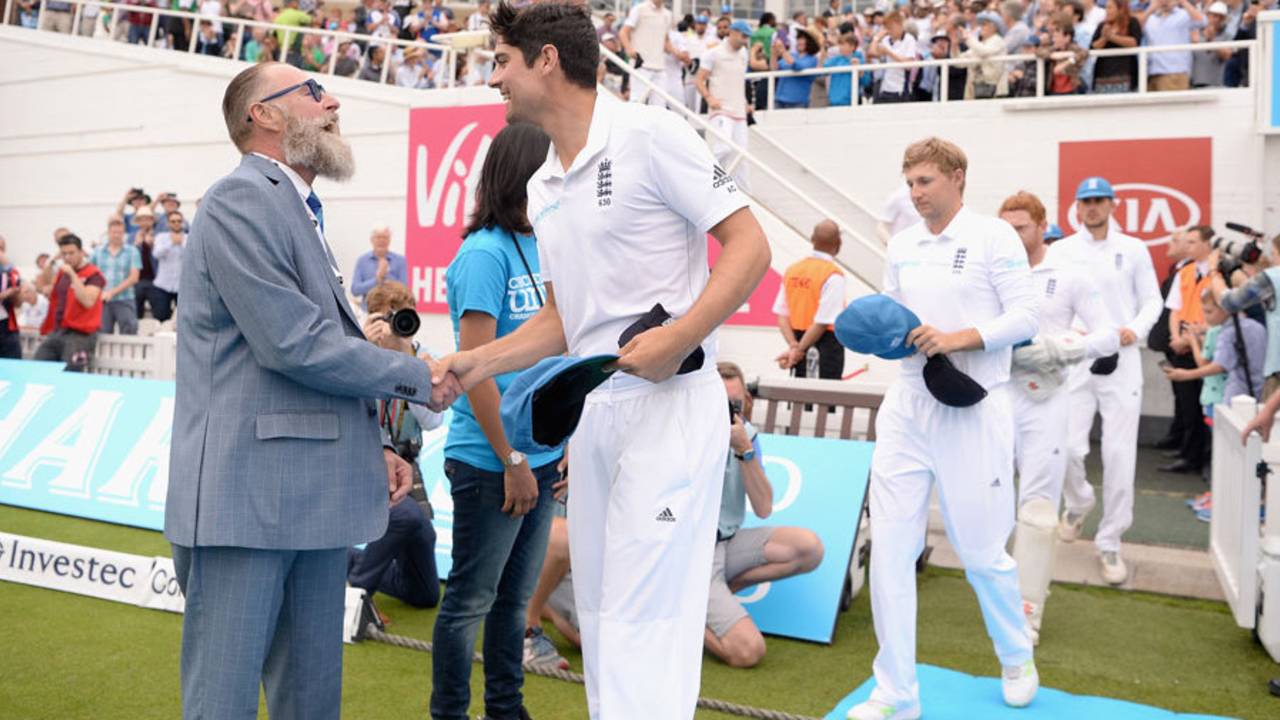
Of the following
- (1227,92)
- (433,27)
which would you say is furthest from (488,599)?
(433,27)

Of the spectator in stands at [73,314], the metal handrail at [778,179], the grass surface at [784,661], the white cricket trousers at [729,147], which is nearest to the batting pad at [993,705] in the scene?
the grass surface at [784,661]

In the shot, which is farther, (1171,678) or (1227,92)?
(1227,92)

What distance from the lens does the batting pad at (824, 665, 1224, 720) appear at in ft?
15.8

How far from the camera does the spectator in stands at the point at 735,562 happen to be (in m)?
5.45

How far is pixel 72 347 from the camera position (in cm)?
1205

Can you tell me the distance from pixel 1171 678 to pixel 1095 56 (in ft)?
34.1

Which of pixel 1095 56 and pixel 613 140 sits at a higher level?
pixel 1095 56

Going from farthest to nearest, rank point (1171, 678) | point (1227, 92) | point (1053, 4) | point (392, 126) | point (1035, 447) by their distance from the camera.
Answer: point (392, 126) < point (1053, 4) < point (1227, 92) < point (1035, 447) < point (1171, 678)

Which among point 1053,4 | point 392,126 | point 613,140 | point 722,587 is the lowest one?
point 722,587

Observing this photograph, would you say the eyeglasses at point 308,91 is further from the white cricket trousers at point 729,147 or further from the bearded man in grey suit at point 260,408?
the white cricket trousers at point 729,147

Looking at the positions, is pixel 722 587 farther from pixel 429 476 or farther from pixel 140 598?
pixel 140 598

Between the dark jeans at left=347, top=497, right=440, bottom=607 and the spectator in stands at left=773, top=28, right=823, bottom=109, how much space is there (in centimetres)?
1134

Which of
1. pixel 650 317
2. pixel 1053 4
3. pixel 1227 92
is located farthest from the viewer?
pixel 1053 4

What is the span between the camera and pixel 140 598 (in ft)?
19.8
